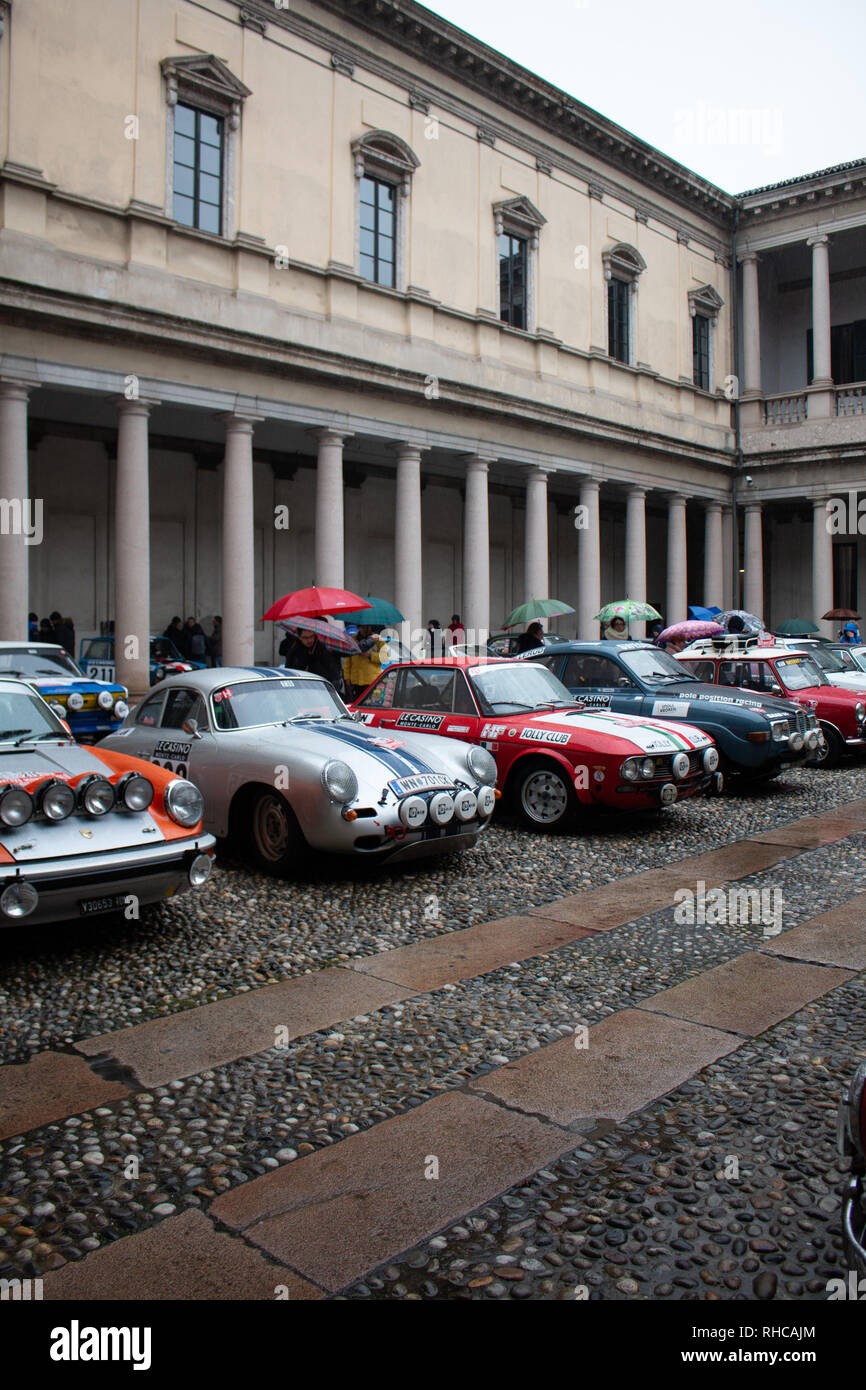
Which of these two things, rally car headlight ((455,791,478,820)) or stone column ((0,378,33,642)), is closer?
rally car headlight ((455,791,478,820))

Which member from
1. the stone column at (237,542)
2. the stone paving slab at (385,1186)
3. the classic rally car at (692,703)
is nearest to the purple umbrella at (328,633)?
the stone column at (237,542)

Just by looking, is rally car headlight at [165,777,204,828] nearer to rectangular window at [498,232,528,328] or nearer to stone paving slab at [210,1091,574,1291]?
stone paving slab at [210,1091,574,1291]

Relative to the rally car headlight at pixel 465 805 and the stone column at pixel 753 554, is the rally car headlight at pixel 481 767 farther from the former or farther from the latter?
the stone column at pixel 753 554

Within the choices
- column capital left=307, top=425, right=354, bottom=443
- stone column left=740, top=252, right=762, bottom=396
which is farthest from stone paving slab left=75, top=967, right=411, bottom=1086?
stone column left=740, top=252, right=762, bottom=396

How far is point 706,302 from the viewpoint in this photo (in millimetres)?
28609

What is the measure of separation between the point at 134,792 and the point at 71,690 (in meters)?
6.62

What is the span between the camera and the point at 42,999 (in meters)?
4.69

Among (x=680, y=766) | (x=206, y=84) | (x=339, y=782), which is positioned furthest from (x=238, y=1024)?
(x=206, y=84)

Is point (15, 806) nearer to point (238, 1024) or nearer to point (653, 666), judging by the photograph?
point (238, 1024)

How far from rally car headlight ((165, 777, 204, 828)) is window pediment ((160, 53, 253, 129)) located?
15.2 m

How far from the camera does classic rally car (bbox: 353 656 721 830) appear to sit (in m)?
8.37
